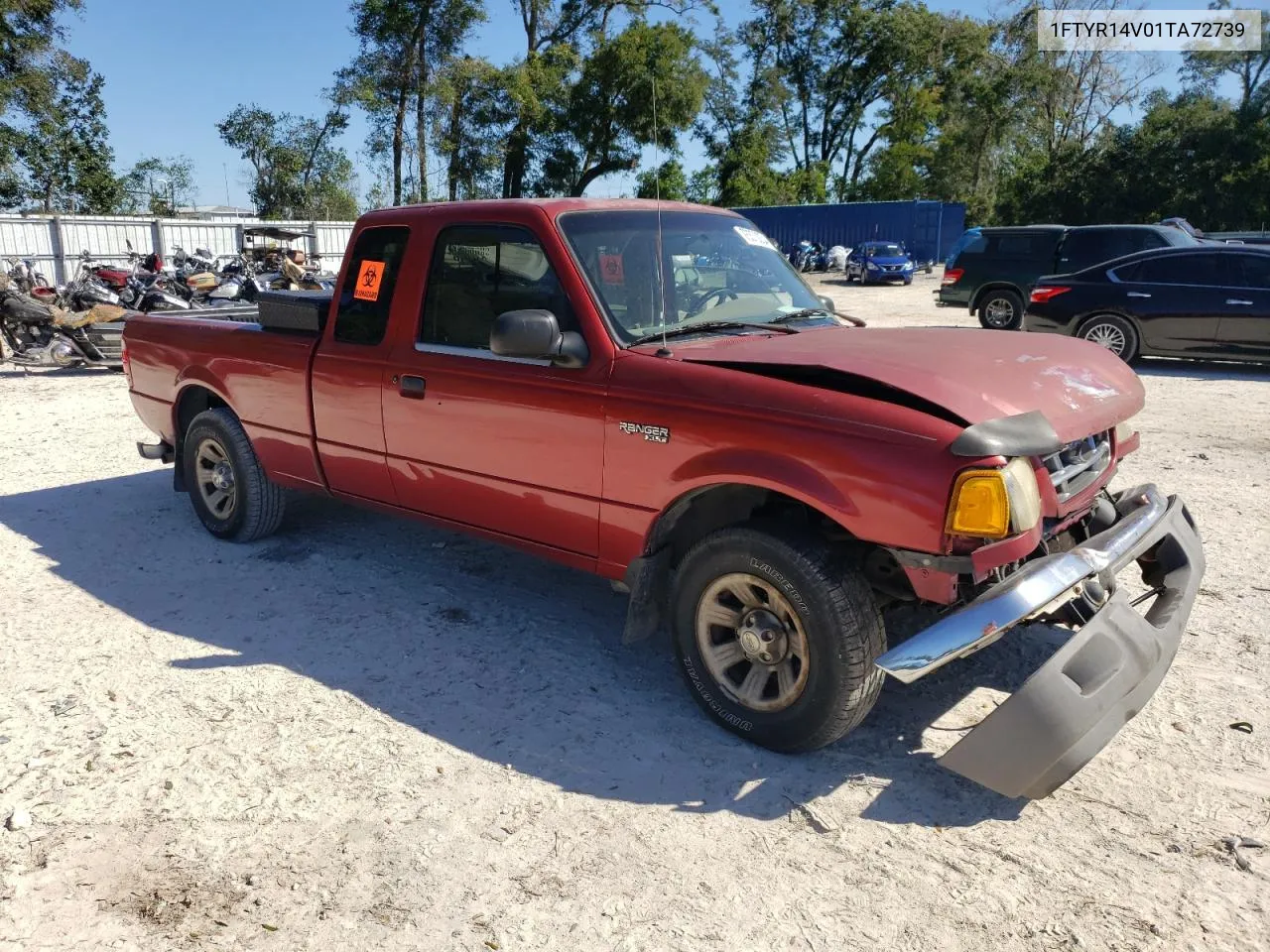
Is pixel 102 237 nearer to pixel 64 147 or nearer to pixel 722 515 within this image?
pixel 64 147

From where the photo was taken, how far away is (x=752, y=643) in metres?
3.38

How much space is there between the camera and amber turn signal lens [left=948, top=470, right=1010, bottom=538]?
9.37 ft

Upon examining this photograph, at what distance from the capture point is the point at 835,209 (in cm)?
3744

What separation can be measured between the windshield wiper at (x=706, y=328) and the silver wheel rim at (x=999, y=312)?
12703 mm

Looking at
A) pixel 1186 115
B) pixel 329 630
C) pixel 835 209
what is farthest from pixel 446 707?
pixel 1186 115

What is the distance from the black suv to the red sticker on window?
12.8m

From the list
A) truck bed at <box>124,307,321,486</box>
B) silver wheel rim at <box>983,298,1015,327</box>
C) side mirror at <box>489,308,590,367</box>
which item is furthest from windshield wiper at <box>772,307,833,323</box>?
silver wheel rim at <box>983,298,1015,327</box>

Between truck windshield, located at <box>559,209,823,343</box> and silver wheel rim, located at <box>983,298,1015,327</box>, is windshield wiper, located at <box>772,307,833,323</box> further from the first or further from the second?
silver wheel rim, located at <box>983,298,1015,327</box>

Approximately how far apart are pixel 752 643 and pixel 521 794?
955 millimetres

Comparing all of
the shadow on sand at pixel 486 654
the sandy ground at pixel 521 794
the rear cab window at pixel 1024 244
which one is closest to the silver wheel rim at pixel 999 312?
the rear cab window at pixel 1024 244

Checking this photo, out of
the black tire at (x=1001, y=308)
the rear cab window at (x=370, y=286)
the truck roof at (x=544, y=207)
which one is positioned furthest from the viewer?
the black tire at (x=1001, y=308)

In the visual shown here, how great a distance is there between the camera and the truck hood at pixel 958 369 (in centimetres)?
309

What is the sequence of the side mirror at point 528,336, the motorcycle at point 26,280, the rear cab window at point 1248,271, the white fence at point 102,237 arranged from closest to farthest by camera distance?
the side mirror at point 528,336 < the rear cab window at point 1248,271 < the motorcycle at point 26,280 < the white fence at point 102,237

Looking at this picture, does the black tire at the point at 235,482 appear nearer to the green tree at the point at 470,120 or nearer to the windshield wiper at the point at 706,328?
the windshield wiper at the point at 706,328
